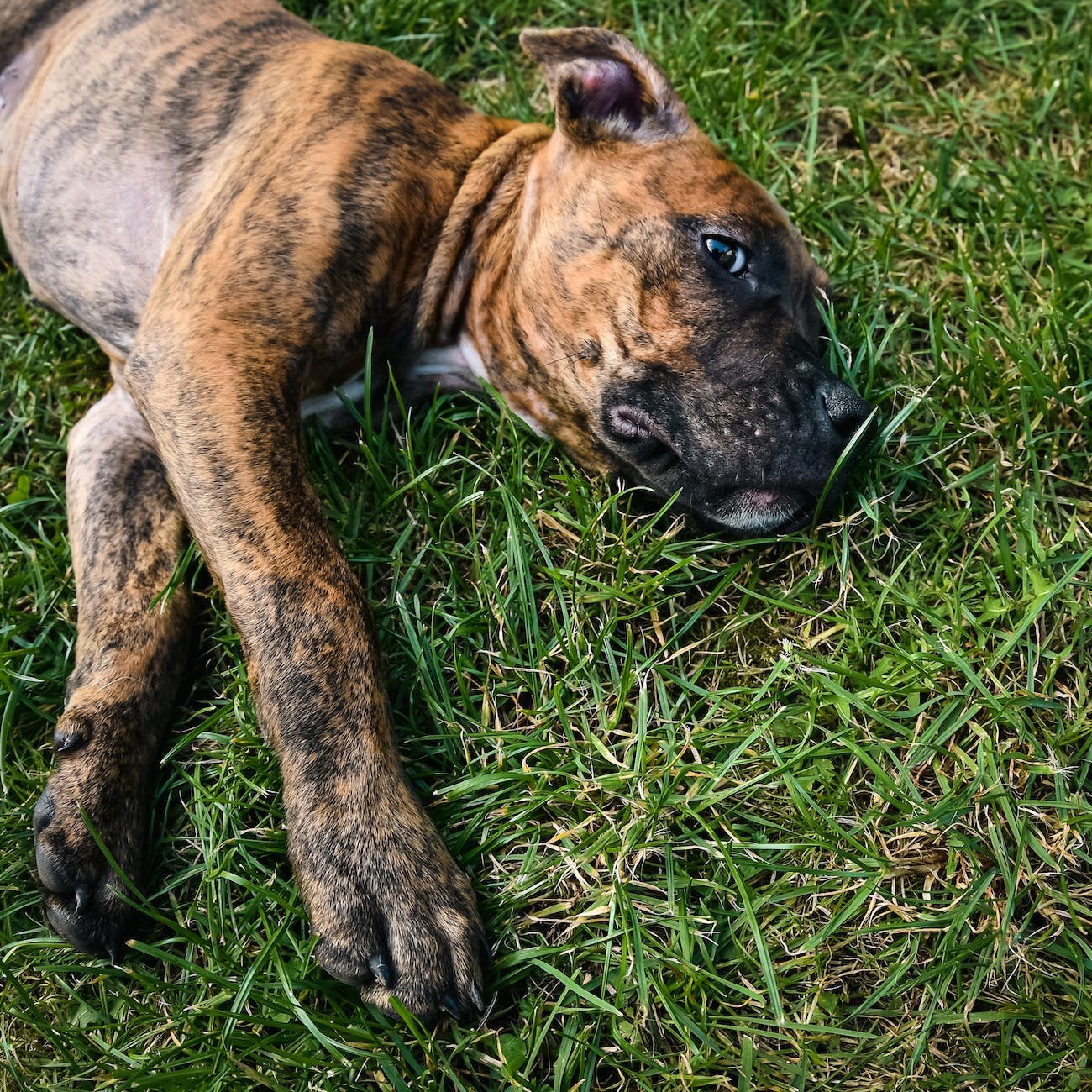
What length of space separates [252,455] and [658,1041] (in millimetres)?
2136

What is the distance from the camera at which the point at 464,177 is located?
373 cm

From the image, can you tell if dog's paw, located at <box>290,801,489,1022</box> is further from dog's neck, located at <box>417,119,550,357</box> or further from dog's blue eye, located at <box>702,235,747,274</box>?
dog's blue eye, located at <box>702,235,747,274</box>

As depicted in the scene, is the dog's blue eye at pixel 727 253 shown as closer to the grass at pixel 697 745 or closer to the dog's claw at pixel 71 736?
the grass at pixel 697 745

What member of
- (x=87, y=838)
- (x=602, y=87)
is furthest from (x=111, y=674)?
(x=602, y=87)

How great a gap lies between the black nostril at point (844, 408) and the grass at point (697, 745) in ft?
1.01

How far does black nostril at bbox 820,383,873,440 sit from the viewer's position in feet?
10.6

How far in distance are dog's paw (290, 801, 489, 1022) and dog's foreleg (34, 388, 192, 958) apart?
0.70 m

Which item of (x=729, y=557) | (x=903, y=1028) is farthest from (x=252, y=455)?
(x=903, y=1028)

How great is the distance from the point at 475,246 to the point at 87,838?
2496mm

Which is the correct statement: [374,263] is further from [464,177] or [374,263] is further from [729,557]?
[729,557]

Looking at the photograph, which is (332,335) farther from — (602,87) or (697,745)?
(697,745)

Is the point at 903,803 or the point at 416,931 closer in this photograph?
the point at 416,931

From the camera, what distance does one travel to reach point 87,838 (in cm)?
301

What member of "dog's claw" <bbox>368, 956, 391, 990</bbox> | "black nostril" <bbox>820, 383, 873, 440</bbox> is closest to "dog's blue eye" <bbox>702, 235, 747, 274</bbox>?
"black nostril" <bbox>820, 383, 873, 440</bbox>
